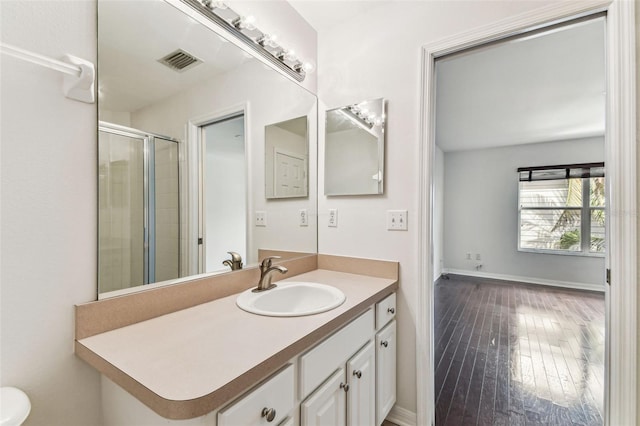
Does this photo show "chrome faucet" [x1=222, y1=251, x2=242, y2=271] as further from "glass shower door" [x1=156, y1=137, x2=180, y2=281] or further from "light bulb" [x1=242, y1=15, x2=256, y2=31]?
"light bulb" [x1=242, y1=15, x2=256, y2=31]

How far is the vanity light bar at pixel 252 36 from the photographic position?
1.25m

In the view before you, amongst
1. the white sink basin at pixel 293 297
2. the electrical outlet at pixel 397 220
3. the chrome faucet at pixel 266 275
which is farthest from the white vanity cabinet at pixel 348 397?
the electrical outlet at pixel 397 220

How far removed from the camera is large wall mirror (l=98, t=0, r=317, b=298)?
38.7 inches

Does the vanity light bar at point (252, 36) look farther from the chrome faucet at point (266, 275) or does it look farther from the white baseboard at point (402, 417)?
the white baseboard at point (402, 417)

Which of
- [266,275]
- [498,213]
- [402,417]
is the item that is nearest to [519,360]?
[402,417]

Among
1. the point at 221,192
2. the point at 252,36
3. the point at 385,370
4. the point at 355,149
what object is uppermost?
the point at 252,36

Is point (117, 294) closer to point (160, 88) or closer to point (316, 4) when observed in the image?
point (160, 88)

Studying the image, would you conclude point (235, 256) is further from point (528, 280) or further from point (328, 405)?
point (528, 280)

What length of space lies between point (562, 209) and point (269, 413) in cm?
568

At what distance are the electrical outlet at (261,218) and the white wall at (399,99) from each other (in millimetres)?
497

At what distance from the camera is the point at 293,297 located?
144cm

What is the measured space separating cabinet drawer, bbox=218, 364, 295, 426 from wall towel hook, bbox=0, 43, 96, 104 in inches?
39.7

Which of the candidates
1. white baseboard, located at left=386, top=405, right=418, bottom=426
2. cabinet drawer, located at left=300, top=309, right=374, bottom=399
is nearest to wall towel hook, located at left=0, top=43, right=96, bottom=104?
cabinet drawer, located at left=300, top=309, right=374, bottom=399

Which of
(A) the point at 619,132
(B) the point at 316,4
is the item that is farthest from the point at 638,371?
(B) the point at 316,4
